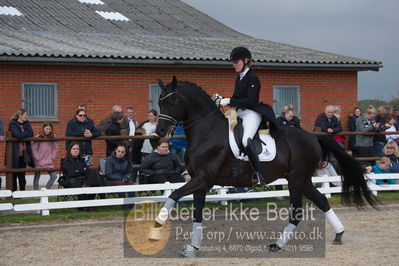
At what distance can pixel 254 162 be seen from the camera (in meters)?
9.11

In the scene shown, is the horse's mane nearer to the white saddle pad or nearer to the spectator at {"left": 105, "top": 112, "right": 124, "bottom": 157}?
the white saddle pad

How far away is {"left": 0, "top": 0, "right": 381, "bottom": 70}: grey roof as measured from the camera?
59.5 ft

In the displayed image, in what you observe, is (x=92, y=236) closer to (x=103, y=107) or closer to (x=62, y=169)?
(x=62, y=169)

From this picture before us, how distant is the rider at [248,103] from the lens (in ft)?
29.9

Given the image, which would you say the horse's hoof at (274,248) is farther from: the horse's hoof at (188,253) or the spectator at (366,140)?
the spectator at (366,140)

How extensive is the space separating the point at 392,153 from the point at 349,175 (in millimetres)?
5775

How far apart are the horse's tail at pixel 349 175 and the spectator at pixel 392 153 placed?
5.45 metres

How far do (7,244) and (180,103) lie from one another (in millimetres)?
3212

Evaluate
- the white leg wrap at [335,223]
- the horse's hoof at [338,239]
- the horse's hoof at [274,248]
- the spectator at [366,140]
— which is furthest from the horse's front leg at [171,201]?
the spectator at [366,140]

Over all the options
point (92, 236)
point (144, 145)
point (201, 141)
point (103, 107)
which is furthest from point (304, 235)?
point (103, 107)

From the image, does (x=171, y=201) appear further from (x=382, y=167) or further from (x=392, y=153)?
(x=392, y=153)

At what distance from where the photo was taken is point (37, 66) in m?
17.7

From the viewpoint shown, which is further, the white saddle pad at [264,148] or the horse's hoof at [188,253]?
the white saddle pad at [264,148]

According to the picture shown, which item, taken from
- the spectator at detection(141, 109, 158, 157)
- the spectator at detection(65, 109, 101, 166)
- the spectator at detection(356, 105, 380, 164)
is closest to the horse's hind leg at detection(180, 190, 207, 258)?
the spectator at detection(65, 109, 101, 166)
